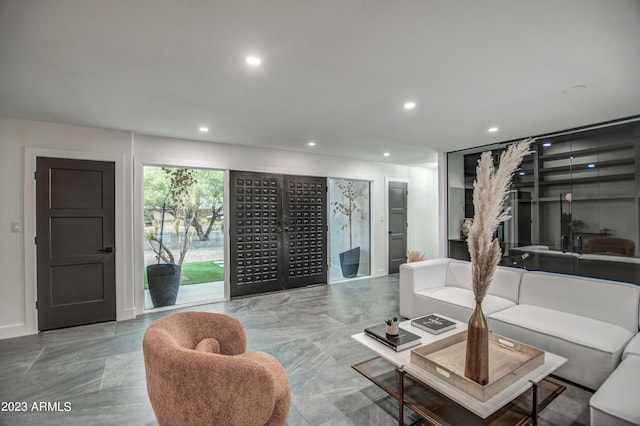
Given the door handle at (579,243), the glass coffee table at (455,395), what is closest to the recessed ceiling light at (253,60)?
the glass coffee table at (455,395)

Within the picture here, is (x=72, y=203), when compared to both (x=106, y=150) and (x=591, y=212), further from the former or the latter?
(x=591, y=212)

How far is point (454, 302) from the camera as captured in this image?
10.9 feet

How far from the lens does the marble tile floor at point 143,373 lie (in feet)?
6.79

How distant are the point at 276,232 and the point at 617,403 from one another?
4387 mm

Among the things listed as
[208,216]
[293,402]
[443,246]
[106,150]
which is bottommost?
[293,402]

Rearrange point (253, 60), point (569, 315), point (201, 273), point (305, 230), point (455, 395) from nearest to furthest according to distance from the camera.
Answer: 1. point (455, 395)
2. point (253, 60)
3. point (569, 315)
4. point (305, 230)
5. point (201, 273)

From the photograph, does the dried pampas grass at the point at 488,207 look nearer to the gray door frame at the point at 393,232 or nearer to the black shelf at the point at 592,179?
the black shelf at the point at 592,179

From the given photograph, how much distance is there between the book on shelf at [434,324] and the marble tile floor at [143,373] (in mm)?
612

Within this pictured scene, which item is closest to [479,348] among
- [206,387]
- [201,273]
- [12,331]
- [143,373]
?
[206,387]

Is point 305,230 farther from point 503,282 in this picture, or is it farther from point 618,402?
point 618,402

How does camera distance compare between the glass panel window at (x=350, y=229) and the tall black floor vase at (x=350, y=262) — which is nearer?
the glass panel window at (x=350, y=229)

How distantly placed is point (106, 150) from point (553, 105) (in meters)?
5.14

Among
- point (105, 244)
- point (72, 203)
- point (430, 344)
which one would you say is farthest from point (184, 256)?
point (430, 344)

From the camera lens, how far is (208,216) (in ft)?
17.9
